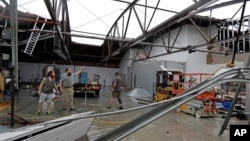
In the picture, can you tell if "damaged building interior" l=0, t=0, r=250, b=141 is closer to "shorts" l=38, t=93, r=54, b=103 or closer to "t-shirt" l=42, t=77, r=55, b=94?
"shorts" l=38, t=93, r=54, b=103

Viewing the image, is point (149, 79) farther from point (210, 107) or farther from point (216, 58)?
point (210, 107)

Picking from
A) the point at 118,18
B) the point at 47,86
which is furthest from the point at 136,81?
the point at 47,86

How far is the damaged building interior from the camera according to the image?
84.1 inches

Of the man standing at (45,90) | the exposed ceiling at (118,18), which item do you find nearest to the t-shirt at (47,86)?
the man standing at (45,90)

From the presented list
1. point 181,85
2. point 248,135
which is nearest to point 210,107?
point 181,85

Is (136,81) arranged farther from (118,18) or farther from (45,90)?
(45,90)

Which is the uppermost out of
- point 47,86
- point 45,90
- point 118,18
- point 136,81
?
point 118,18

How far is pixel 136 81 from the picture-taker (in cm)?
1816

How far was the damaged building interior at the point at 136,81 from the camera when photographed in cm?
214

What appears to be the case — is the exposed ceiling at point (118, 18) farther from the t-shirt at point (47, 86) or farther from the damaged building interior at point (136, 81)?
the t-shirt at point (47, 86)

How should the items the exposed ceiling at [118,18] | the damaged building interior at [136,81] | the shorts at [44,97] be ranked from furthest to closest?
the shorts at [44,97]
the exposed ceiling at [118,18]
the damaged building interior at [136,81]

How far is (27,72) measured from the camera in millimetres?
22156

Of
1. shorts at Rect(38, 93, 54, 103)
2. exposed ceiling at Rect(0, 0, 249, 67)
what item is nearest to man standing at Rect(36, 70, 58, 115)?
shorts at Rect(38, 93, 54, 103)

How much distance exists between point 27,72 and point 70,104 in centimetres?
1770
